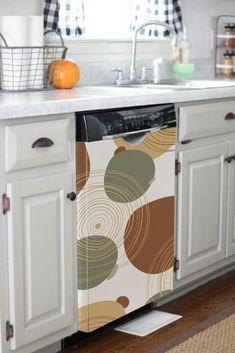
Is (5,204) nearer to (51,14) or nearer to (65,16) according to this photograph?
(51,14)

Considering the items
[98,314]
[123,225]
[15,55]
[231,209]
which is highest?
[15,55]

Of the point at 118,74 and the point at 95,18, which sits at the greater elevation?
the point at 95,18

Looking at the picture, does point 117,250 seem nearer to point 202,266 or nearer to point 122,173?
point 122,173

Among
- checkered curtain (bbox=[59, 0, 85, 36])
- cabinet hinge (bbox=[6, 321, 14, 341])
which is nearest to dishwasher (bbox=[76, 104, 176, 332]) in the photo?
cabinet hinge (bbox=[6, 321, 14, 341])

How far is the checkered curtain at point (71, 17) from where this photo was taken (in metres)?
3.34

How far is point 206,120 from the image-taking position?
3.11 metres

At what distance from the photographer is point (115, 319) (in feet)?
9.14

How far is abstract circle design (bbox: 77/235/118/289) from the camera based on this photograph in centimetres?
256

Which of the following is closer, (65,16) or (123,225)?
(123,225)

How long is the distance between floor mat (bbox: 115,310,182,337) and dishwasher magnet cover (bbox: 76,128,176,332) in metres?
0.09

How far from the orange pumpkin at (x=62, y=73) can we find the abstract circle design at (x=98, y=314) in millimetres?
987

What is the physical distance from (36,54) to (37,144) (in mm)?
742

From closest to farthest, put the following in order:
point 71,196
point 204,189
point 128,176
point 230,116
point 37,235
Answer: point 37,235 → point 71,196 → point 128,176 → point 204,189 → point 230,116

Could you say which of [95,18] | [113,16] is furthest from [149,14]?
[95,18]
